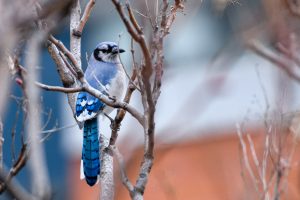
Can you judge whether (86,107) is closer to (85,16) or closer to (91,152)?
(91,152)

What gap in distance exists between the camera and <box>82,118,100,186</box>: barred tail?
3.74m

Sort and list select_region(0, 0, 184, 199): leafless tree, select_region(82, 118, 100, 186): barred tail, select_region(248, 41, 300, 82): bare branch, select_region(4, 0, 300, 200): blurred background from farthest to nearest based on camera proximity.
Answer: select_region(82, 118, 100, 186): barred tail < select_region(248, 41, 300, 82): bare branch < select_region(4, 0, 300, 200): blurred background < select_region(0, 0, 184, 199): leafless tree

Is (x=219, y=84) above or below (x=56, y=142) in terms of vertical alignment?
above

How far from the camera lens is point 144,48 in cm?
212

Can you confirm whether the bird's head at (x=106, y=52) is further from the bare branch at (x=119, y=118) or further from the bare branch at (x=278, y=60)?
the bare branch at (x=278, y=60)

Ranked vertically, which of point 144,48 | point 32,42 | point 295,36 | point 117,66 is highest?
point 32,42

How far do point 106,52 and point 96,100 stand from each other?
854 mm

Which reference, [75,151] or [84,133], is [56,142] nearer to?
[75,151]

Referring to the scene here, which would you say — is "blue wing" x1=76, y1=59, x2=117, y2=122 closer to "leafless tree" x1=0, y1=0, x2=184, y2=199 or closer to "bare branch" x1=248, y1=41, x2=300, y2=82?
"leafless tree" x1=0, y1=0, x2=184, y2=199

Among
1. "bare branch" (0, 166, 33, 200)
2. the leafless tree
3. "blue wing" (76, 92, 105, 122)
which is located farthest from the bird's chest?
"bare branch" (0, 166, 33, 200)

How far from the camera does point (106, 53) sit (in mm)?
5297

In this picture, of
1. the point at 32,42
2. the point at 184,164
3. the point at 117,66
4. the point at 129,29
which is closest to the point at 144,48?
the point at 129,29

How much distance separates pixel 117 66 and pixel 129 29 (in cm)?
302

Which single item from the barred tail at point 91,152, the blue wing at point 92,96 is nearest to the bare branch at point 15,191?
the blue wing at point 92,96
